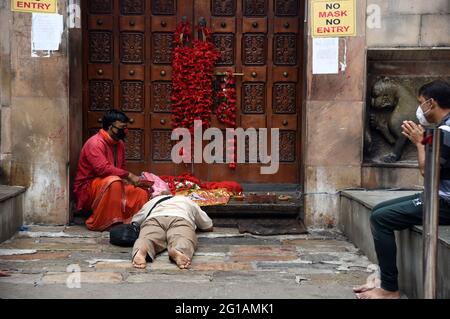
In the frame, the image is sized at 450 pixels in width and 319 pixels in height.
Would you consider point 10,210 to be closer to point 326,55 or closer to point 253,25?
point 253,25

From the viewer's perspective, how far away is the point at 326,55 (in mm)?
7074

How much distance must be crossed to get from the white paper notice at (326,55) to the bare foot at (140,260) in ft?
10.0

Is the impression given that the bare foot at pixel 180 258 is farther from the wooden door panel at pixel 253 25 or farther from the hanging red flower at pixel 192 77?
the wooden door panel at pixel 253 25

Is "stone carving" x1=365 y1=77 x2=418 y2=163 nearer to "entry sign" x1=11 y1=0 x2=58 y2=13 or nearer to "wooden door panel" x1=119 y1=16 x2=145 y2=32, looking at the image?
"wooden door panel" x1=119 y1=16 x2=145 y2=32

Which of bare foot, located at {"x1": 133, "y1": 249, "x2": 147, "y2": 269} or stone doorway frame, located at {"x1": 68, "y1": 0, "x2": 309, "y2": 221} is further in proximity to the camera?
stone doorway frame, located at {"x1": 68, "y1": 0, "x2": 309, "y2": 221}

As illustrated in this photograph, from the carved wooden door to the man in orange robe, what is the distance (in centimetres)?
66

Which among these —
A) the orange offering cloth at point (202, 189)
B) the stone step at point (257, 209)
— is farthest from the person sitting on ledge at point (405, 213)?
the orange offering cloth at point (202, 189)

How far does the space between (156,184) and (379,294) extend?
355cm

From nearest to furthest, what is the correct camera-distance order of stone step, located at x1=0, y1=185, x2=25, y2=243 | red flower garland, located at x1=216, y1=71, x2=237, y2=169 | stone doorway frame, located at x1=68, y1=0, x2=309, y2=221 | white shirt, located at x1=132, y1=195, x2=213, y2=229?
1. white shirt, located at x1=132, y1=195, x2=213, y2=229
2. stone step, located at x1=0, y1=185, x2=25, y2=243
3. stone doorway frame, located at x1=68, y1=0, x2=309, y2=221
4. red flower garland, located at x1=216, y1=71, x2=237, y2=169

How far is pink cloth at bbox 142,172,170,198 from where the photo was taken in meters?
7.20

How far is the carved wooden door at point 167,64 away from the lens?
7.75 metres

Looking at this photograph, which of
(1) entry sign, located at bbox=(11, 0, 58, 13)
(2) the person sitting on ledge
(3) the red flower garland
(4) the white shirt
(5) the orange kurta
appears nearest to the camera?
(2) the person sitting on ledge

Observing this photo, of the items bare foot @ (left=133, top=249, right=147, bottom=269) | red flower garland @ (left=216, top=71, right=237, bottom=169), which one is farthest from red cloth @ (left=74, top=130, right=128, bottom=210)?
bare foot @ (left=133, top=249, right=147, bottom=269)
